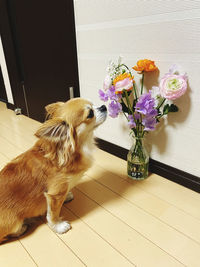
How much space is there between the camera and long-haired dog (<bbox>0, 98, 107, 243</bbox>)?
102 cm

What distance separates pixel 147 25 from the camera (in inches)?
48.9

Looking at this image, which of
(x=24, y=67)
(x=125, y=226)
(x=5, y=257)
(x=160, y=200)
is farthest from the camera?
(x=24, y=67)

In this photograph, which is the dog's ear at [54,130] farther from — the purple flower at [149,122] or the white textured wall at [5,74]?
the white textured wall at [5,74]

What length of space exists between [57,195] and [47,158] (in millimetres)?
202

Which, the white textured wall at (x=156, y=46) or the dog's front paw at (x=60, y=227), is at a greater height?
the white textured wall at (x=156, y=46)

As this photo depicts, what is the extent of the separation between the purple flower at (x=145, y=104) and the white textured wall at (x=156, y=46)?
186 millimetres

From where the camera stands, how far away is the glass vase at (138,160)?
1.44m

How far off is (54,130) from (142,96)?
22.4 inches

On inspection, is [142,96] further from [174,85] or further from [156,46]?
[156,46]

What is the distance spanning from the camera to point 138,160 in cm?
147

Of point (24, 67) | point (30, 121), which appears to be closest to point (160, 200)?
point (30, 121)

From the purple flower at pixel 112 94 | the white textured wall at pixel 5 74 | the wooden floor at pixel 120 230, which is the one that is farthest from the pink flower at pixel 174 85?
the white textured wall at pixel 5 74

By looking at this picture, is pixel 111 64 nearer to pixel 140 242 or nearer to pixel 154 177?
pixel 154 177

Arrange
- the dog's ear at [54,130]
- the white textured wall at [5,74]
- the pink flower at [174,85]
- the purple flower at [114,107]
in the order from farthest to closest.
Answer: the white textured wall at [5,74] < the purple flower at [114,107] < the pink flower at [174,85] < the dog's ear at [54,130]
